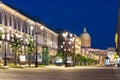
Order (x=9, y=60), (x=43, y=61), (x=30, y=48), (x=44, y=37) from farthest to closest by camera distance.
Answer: (x=44, y=37), (x=9, y=60), (x=30, y=48), (x=43, y=61)

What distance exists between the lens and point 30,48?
348 feet

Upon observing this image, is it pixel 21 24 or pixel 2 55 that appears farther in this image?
pixel 21 24

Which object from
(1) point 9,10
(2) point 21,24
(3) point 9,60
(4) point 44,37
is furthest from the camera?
(4) point 44,37

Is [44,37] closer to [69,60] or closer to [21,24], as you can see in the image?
[21,24]

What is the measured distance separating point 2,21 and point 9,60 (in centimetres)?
1070

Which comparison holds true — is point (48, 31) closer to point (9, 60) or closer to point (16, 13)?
point (16, 13)

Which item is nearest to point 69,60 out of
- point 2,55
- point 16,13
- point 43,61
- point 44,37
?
point 43,61

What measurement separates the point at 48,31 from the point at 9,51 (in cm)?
7262

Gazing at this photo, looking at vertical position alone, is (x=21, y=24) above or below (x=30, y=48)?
above

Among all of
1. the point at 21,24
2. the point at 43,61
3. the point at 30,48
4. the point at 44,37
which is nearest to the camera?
the point at 43,61

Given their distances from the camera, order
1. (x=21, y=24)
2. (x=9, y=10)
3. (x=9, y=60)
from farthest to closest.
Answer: (x=21, y=24) → (x=9, y=10) → (x=9, y=60)

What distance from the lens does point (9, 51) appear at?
117m

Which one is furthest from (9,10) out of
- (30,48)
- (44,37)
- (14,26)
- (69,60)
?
(44,37)

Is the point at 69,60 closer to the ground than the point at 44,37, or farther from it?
closer to the ground
